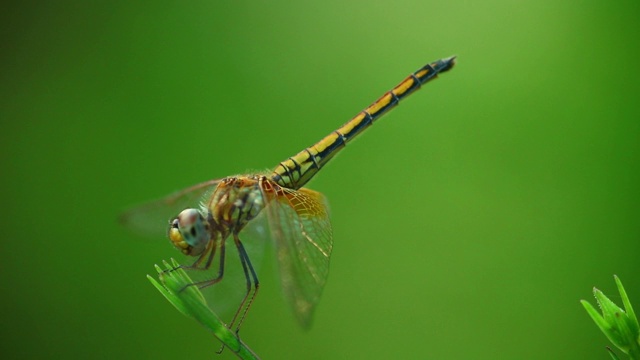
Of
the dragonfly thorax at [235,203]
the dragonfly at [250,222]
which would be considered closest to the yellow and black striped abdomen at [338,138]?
the dragonfly at [250,222]

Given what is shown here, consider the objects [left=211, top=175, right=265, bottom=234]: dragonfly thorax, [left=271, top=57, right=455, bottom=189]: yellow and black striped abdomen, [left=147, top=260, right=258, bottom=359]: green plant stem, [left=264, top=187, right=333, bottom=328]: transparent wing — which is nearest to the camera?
[left=147, top=260, right=258, bottom=359]: green plant stem

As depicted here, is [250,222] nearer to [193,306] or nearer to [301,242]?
[301,242]

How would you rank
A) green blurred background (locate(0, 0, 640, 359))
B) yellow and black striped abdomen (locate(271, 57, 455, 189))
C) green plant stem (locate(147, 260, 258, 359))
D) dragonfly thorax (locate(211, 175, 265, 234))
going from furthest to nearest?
green blurred background (locate(0, 0, 640, 359))
yellow and black striped abdomen (locate(271, 57, 455, 189))
dragonfly thorax (locate(211, 175, 265, 234))
green plant stem (locate(147, 260, 258, 359))

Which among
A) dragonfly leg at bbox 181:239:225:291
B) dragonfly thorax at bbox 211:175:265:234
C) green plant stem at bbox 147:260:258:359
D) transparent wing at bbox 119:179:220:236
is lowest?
green plant stem at bbox 147:260:258:359

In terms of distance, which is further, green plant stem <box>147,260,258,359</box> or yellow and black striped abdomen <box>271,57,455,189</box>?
yellow and black striped abdomen <box>271,57,455,189</box>

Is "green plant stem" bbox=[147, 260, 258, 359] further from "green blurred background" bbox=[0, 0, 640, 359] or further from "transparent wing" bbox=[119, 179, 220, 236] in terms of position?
"green blurred background" bbox=[0, 0, 640, 359]

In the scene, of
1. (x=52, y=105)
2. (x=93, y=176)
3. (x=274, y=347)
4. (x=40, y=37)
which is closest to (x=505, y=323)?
(x=274, y=347)

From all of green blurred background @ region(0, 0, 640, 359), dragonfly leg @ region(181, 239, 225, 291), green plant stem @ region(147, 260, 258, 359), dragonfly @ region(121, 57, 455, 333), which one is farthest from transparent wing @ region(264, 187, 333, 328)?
green blurred background @ region(0, 0, 640, 359)

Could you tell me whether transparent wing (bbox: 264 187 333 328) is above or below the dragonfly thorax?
below
